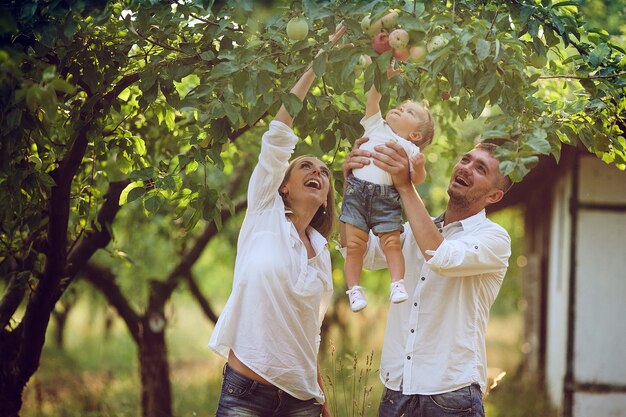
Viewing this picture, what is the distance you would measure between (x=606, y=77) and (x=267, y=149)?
4.98 feet

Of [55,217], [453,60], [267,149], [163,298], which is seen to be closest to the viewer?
[453,60]

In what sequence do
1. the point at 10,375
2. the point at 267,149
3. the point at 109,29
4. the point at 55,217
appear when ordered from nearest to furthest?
the point at 267,149
the point at 109,29
the point at 55,217
the point at 10,375

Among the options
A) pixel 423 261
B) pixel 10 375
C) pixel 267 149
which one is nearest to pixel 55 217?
pixel 10 375

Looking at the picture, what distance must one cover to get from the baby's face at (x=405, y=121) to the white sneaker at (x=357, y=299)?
0.70 metres

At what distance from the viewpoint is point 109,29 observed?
413 centimetres

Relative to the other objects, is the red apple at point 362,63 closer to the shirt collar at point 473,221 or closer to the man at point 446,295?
the man at point 446,295

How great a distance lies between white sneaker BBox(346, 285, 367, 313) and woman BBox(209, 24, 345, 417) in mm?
118

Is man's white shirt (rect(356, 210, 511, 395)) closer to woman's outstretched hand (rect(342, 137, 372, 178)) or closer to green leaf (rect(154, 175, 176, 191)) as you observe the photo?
woman's outstretched hand (rect(342, 137, 372, 178))

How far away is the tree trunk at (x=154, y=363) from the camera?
7.96 m

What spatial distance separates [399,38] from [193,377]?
1158 centimetres

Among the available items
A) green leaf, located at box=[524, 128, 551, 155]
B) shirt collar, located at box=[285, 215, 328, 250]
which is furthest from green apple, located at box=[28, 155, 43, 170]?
green leaf, located at box=[524, 128, 551, 155]

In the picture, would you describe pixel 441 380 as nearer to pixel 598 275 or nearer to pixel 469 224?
pixel 469 224

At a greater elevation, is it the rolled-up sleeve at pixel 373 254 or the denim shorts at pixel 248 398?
the rolled-up sleeve at pixel 373 254

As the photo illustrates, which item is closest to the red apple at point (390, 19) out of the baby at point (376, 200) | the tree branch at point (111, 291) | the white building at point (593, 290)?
the baby at point (376, 200)
